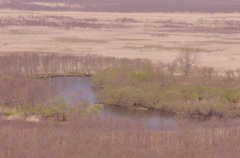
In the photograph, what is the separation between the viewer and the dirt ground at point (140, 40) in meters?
67.1

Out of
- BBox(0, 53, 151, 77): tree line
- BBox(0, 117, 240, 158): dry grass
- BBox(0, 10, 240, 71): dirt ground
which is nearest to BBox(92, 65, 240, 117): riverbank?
BBox(0, 117, 240, 158): dry grass

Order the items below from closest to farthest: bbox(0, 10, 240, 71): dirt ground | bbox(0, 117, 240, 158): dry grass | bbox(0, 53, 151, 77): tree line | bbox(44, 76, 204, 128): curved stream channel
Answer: bbox(0, 117, 240, 158): dry grass → bbox(44, 76, 204, 128): curved stream channel → bbox(0, 53, 151, 77): tree line → bbox(0, 10, 240, 71): dirt ground

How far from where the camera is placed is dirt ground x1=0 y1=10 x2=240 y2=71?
67081 mm

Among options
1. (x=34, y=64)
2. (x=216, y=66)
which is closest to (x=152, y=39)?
(x=216, y=66)

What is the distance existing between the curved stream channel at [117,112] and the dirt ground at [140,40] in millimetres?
17312

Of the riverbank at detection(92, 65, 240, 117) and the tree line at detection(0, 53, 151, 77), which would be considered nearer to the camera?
the riverbank at detection(92, 65, 240, 117)

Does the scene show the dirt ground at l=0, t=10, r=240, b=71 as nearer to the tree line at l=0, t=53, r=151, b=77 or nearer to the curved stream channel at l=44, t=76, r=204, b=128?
the tree line at l=0, t=53, r=151, b=77

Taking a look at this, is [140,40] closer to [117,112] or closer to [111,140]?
[117,112]

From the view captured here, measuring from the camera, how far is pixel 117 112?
1453 inches

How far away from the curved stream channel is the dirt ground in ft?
56.8

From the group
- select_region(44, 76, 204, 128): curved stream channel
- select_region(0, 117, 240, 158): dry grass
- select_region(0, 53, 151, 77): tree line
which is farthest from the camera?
select_region(0, 53, 151, 77): tree line

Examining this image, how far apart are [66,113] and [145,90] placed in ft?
30.4

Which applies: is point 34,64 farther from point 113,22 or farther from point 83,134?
point 113,22

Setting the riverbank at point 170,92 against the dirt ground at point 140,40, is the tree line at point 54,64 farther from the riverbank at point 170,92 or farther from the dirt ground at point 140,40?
the dirt ground at point 140,40
